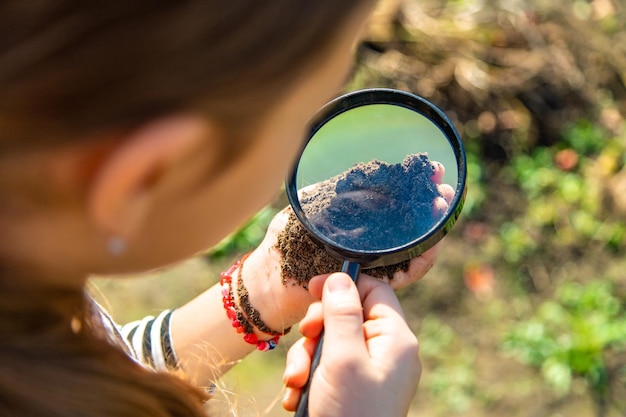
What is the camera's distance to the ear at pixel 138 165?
743mm

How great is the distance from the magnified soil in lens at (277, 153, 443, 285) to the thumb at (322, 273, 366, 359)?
149 mm

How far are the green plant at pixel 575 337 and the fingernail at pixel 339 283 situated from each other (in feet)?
5.67

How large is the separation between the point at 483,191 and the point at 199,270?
139 centimetres

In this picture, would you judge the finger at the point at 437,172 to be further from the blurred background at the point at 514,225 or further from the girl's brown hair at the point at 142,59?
the blurred background at the point at 514,225

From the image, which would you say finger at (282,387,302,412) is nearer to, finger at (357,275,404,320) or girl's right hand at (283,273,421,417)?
girl's right hand at (283,273,421,417)

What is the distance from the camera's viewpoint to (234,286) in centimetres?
160

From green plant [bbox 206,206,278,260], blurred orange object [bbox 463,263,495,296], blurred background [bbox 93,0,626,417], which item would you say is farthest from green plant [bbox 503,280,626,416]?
green plant [bbox 206,206,278,260]

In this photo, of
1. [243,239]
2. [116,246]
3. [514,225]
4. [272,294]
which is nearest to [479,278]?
[514,225]

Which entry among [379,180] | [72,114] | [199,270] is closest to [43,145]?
[72,114]

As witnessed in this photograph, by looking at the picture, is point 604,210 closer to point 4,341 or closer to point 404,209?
point 404,209

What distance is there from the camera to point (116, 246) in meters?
0.85

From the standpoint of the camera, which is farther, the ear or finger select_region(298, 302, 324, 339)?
finger select_region(298, 302, 324, 339)

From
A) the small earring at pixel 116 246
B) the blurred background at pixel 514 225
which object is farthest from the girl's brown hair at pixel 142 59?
the blurred background at pixel 514 225

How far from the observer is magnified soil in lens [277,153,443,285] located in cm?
138
